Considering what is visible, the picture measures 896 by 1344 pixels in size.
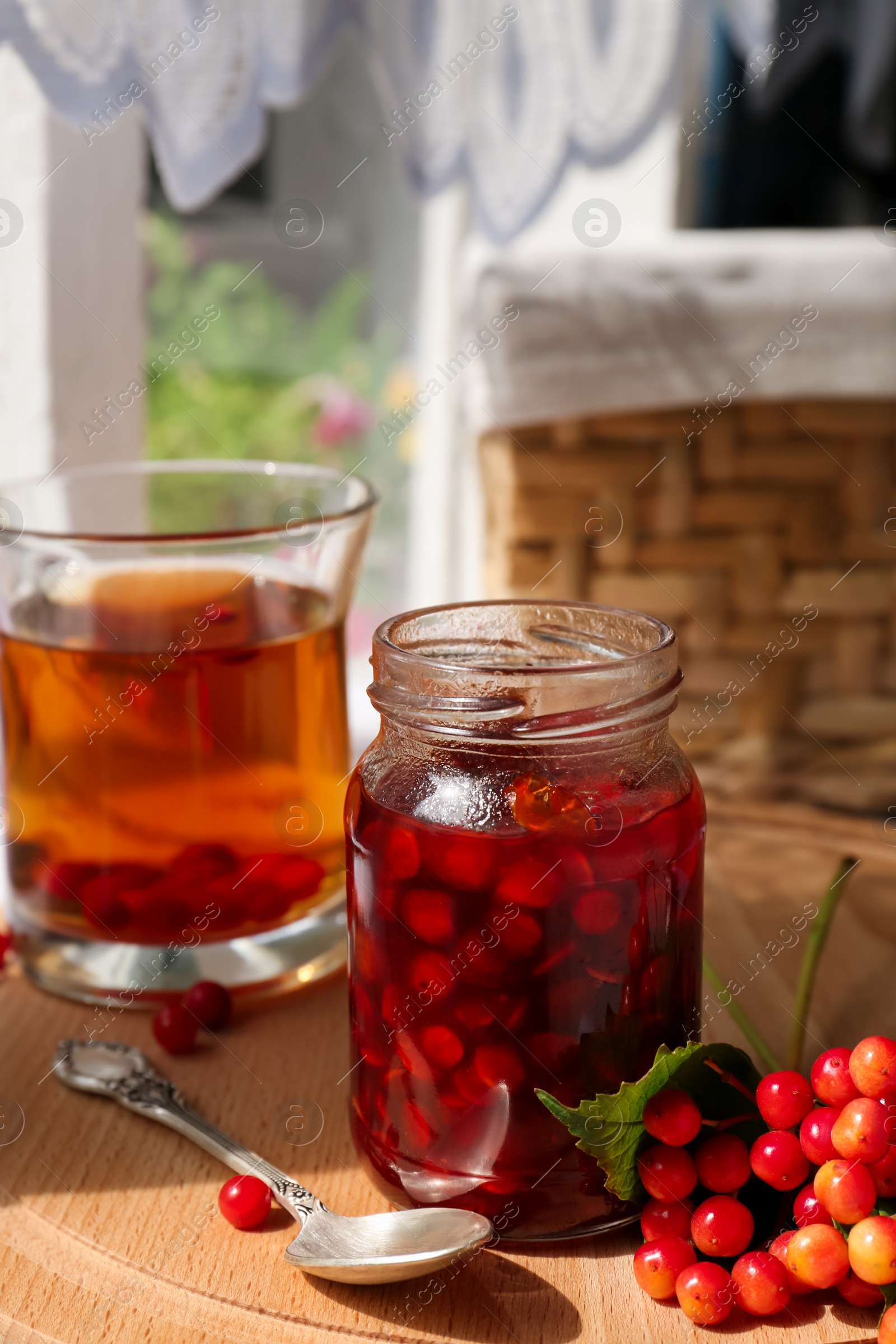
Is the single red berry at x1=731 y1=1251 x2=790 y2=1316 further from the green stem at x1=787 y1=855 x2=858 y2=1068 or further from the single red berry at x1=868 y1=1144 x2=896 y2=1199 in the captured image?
the green stem at x1=787 y1=855 x2=858 y2=1068

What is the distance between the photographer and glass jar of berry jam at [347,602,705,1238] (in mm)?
550

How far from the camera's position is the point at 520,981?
0.55 meters

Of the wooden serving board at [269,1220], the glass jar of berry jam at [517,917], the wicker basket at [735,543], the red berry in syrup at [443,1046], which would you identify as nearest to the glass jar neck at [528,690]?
the glass jar of berry jam at [517,917]

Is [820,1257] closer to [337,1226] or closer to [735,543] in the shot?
[337,1226]

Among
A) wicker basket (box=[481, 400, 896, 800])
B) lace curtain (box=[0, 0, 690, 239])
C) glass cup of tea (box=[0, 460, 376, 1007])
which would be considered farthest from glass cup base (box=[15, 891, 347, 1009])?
lace curtain (box=[0, 0, 690, 239])

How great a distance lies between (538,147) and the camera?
1.01 m

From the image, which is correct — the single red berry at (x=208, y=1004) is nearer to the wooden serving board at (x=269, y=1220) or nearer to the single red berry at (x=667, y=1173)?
the wooden serving board at (x=269, y=1220)

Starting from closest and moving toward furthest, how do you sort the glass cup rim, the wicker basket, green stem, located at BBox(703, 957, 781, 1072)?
green stem, located at BBox(703, 957, 781, 1072)
the glass cup rim
the wicker basket

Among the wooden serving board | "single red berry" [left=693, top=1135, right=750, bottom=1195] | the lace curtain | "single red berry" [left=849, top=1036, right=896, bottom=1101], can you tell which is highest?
the lace curtain

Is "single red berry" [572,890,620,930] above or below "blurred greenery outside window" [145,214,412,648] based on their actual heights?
below

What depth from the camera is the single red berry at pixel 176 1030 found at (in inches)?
28.7

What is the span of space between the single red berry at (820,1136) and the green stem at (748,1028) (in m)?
0.13

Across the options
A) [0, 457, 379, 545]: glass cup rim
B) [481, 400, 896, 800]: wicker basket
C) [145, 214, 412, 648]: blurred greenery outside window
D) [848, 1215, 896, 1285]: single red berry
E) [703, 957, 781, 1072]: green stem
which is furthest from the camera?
[145, 214, 412, 648]: blurred greenery outside window

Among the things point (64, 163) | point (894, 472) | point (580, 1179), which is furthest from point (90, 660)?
point (894, 472)
